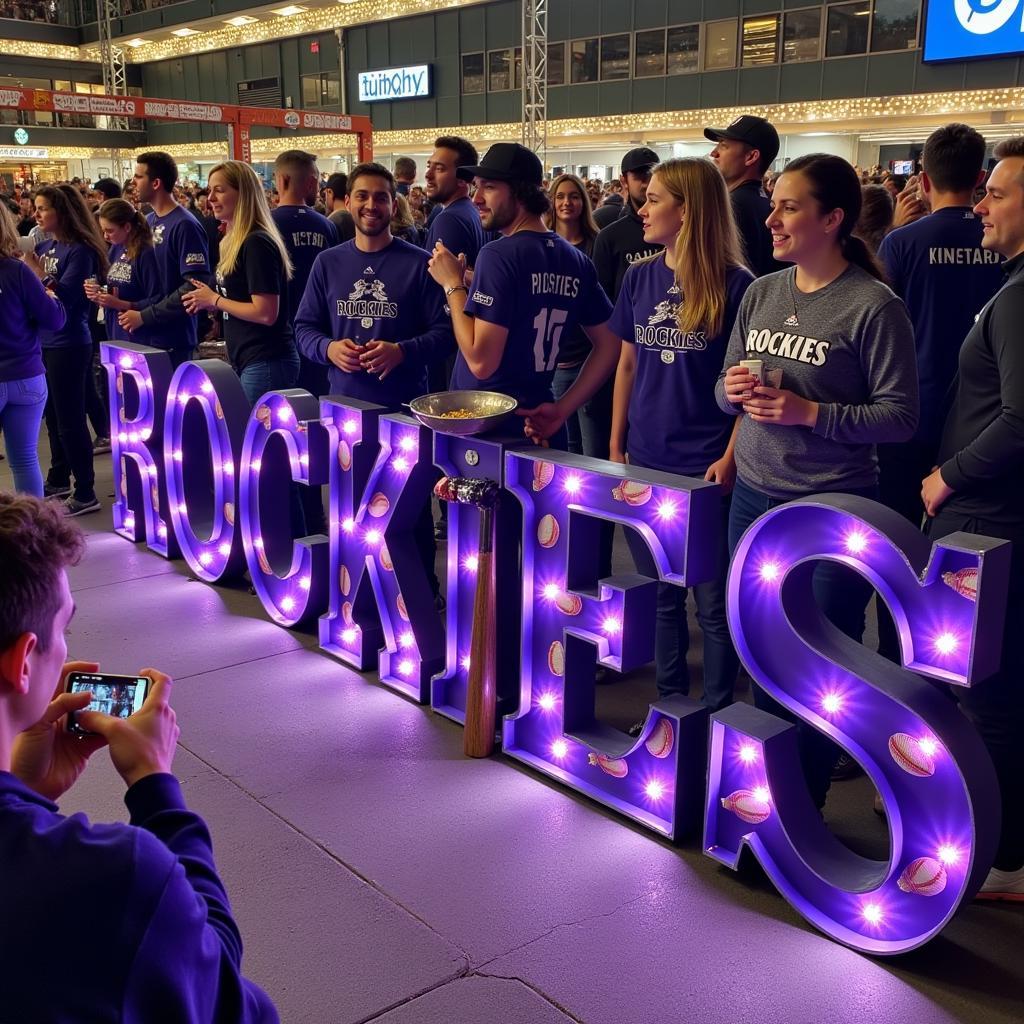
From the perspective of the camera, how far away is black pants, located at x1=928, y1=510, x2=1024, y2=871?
8.71 ft

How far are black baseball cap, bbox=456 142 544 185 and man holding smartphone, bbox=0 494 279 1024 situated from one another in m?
2.55

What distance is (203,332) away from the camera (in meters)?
10.9

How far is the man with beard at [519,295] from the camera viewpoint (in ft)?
11.8

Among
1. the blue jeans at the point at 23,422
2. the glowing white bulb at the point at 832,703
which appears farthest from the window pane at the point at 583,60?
the glowing white bulb at the point at 832,703

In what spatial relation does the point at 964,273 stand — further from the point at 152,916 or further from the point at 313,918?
the point at 152,916

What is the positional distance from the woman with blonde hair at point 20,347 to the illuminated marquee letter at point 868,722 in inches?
153

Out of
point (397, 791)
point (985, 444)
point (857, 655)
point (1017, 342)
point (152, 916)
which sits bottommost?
point (397, 791)

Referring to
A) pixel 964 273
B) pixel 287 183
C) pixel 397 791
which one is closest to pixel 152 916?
pixel 397 791

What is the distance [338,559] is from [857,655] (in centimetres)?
230

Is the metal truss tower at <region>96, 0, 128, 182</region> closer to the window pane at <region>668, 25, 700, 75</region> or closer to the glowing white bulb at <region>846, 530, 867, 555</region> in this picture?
the window pane at <region>668, 25, 700, 75</region>

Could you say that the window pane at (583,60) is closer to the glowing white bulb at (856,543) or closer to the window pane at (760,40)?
the window pane at (760,40)

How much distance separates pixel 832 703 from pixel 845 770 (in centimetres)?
99

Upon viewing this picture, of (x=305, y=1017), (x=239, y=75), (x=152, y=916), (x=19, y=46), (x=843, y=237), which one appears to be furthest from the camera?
(x=19, y=46)

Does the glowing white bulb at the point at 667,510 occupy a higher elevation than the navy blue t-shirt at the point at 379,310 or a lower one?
lower
